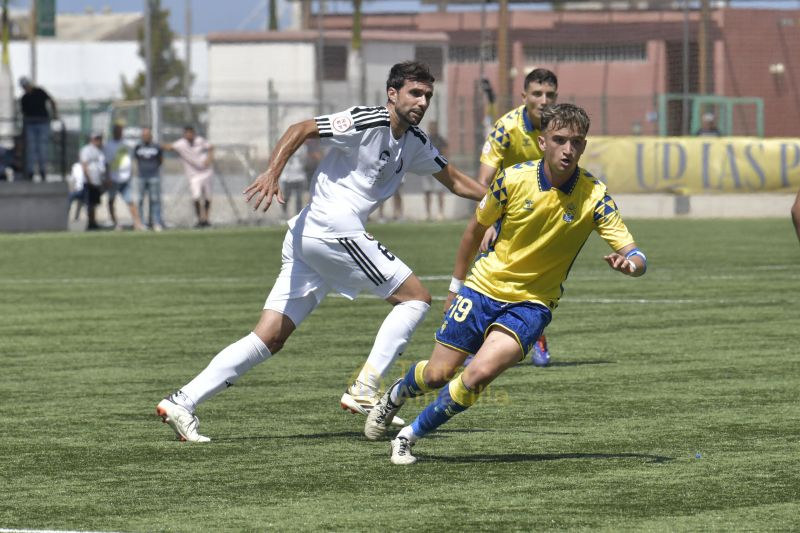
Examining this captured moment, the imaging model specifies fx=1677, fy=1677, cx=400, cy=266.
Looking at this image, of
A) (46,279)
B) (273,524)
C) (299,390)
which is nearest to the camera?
(273,524)

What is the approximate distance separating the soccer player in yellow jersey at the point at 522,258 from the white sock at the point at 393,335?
0.90m

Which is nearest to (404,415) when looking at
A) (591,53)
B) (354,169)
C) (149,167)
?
(354,169)

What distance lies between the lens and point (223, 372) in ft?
28.9

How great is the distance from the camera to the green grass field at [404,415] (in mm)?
6988

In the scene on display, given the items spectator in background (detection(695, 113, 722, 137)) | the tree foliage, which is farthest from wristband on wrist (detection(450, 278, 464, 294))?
the tree foliage

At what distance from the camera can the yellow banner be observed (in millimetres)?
36375

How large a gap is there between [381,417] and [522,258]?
4.25 feet

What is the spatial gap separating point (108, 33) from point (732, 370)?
461 feet

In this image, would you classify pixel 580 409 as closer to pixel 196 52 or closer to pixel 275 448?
pixel 275 448

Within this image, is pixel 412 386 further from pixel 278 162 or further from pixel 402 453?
pixel 278 162

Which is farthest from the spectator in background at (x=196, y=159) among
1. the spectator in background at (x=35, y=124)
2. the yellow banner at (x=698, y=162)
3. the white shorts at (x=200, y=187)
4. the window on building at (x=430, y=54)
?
the window on building at (x=430, y=54)

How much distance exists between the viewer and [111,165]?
104ft

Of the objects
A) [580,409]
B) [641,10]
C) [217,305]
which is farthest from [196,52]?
[580,409]

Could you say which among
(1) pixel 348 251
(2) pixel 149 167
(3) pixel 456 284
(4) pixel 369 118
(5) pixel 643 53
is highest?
(4) pixel 369 118
